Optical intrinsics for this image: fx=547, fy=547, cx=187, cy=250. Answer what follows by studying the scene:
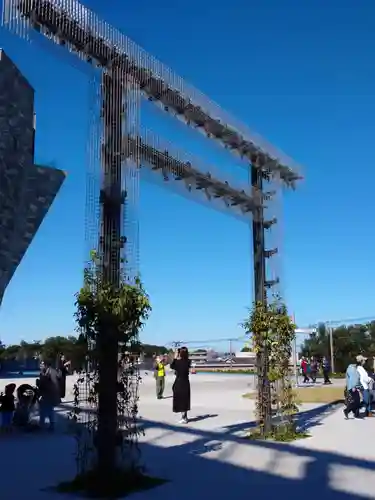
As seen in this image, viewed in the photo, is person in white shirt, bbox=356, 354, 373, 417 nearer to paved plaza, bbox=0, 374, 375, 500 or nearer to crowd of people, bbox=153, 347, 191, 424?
paved plaza, bbox=0, 374, 375, 500

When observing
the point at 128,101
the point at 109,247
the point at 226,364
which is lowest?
the point at 226,364

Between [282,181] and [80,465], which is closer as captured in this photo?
[80,465]

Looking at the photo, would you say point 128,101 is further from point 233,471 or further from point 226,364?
point 226,364

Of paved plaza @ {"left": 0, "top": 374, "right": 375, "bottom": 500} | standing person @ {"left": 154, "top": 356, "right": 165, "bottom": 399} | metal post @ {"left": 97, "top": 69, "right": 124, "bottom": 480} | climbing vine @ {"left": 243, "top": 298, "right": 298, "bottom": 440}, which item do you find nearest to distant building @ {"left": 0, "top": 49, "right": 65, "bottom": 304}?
standing person @ {"left": 154, "top": 356, "right": 165, "bottom": 399}

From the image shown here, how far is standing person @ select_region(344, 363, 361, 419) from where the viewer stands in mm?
12820

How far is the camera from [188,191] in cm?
955

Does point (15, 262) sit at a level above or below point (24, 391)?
above

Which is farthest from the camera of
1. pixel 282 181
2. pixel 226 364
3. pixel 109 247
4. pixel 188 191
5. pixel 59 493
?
pixel 226 364

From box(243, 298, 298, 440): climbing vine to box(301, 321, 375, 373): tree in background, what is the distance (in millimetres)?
33842

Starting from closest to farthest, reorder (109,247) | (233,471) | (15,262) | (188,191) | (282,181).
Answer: (109,247), (233,471), (188,191), (282,181), (15,262)

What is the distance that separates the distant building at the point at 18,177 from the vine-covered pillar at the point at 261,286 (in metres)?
10.2

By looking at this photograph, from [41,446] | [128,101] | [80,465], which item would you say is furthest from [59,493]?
[128,101]

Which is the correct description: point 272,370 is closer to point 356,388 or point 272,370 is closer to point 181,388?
point 181,388

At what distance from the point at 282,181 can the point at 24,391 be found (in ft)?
24.3
